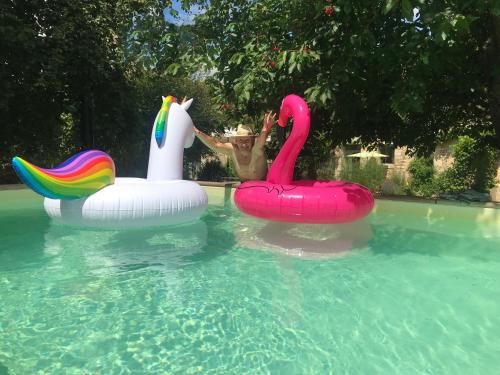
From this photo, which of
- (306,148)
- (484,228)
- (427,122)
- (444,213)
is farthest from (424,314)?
(306,148)

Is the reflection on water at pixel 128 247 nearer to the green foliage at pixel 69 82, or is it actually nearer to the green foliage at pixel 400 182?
the green foliage at pixel 69 82

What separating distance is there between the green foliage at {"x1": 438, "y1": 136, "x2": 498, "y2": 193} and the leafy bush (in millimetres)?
7834

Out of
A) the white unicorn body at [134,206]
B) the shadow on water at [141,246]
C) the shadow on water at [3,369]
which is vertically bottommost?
the shadow on water at [3,369]

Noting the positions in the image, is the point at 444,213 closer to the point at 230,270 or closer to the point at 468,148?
the point at 230,270

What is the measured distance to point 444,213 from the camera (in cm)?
777

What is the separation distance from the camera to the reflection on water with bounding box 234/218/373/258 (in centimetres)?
545

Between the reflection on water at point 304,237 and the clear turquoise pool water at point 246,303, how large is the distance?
0.04m

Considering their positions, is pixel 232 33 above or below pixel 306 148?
above

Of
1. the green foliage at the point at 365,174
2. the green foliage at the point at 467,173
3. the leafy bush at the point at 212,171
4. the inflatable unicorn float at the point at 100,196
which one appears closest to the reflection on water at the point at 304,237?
the inflatable unicorn float at the point at 100,196

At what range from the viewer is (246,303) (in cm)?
361

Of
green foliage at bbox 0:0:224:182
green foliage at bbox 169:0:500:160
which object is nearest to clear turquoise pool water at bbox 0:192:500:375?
A: green foliage at bbox 169:0:500:160

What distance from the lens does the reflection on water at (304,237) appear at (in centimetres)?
545

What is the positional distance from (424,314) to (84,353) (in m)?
2.56

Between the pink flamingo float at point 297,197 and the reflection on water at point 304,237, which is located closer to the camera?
the pink flamingo float at point 297,197
